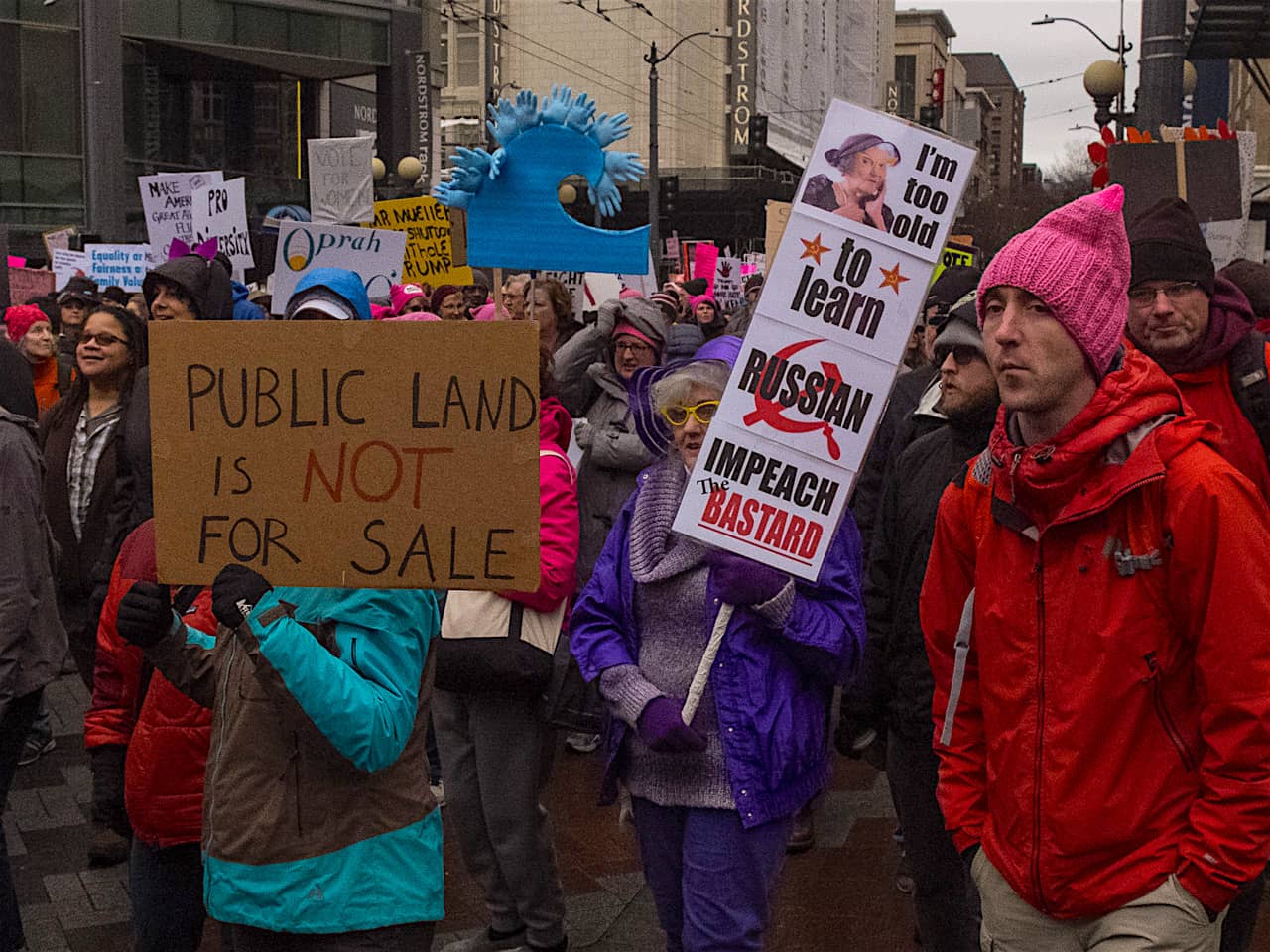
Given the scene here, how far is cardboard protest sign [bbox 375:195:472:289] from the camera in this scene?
1295cm

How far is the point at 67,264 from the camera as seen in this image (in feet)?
49.3

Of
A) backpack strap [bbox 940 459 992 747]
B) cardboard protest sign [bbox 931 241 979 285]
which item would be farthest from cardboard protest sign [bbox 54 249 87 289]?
backpack strap [bbox 940 459 992 747]

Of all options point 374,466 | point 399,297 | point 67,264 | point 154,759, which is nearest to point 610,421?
point 154,759

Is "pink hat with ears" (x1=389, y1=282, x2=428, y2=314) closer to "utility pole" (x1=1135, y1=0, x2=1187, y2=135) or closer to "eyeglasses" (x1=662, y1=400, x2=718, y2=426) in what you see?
"utility pole" (x1=1135, y1=0, x2=1187, y2=135)

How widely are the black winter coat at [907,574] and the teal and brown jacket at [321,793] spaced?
146 cm

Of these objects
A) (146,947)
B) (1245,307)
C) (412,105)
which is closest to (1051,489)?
(1245,307)

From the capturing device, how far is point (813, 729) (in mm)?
3955

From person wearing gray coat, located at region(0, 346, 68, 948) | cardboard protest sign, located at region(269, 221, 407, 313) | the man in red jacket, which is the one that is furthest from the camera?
cardboard protest sign, located at region(269, 221, 407, 313)

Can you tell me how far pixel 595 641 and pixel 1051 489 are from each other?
1473mm

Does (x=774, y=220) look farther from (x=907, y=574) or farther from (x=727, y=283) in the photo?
(x=727, y=283)

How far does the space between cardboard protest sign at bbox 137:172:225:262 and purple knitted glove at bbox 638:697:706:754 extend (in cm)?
963

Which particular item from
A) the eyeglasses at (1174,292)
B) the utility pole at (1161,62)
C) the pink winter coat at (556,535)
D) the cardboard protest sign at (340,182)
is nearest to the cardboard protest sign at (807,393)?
the eyeglasses at (1174,292)

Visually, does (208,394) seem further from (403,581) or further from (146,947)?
(146,947)

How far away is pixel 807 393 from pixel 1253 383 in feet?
4.10
